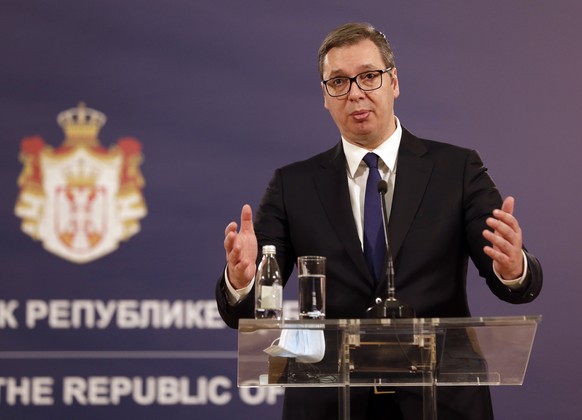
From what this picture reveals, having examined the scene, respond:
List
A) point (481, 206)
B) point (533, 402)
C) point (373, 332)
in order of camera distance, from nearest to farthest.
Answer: point (373, 332) < point (481, 206) < point (533, 402)

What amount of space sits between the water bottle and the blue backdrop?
1727 millimetres

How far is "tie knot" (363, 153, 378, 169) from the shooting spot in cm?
261

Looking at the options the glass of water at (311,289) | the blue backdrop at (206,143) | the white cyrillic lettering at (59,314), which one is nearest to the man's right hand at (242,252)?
the glass of water at (311,289)

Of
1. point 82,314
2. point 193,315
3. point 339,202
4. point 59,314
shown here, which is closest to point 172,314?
point 193,315

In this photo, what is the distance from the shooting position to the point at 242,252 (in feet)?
7.16

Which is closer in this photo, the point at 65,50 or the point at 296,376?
the point at 296,376

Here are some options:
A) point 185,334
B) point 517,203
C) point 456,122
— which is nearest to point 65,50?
point 185,334

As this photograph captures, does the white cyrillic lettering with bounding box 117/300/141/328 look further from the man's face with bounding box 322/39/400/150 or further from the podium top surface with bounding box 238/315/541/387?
the podium top surface with bounding box 238/315/541/387

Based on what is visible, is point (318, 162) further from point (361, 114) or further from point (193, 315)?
point (193, 315)

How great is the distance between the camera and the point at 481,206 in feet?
8.14

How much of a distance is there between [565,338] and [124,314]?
2.05m

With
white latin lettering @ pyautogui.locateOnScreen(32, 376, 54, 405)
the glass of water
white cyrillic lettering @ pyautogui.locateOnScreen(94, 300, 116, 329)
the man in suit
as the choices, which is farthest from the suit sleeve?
white latin lettering @ pyautogui.locateOnScreen(32, 376, 54, 405)

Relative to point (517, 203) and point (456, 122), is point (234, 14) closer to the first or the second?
Answer: point (456, 122)

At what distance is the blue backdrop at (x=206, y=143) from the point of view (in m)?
3.95
